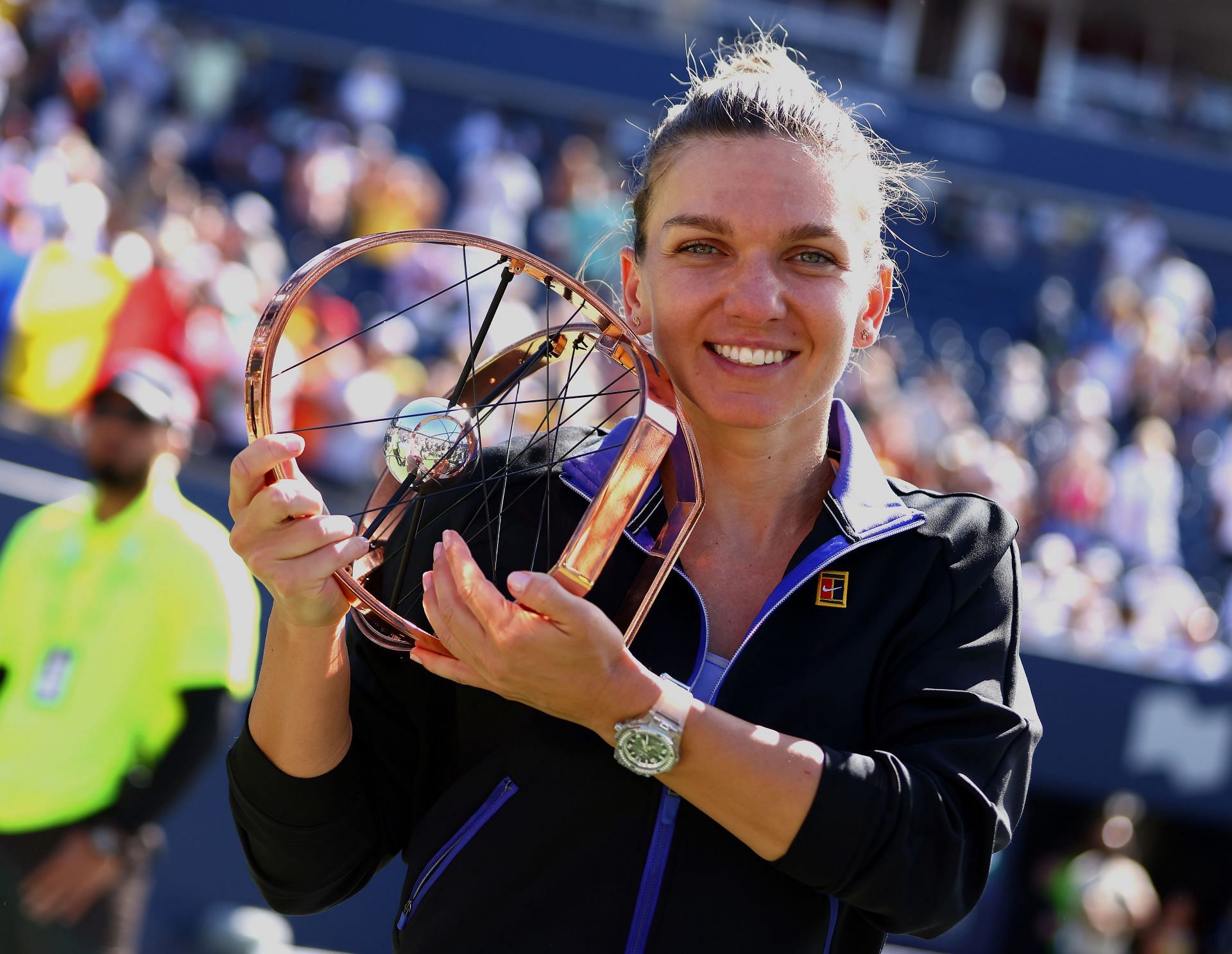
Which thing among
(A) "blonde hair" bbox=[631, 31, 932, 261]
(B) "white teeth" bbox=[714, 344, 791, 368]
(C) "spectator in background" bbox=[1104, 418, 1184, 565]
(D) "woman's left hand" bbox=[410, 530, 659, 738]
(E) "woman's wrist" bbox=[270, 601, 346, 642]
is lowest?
(E) "woman's wrist" bbox=[270, 601, 346, 642]

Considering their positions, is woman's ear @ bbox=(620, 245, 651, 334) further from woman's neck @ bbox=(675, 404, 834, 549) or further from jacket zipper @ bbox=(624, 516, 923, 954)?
jacket zipper @ bbox=(624, 516, 923, 954)

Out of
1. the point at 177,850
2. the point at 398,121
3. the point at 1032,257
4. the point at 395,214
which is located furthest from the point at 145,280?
the point at 1032,257

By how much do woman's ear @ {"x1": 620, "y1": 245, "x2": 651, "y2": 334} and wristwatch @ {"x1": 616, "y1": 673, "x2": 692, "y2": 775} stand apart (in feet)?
1.77

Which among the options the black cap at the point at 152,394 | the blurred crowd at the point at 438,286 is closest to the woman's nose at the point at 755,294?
the black cap at the point at 152,394

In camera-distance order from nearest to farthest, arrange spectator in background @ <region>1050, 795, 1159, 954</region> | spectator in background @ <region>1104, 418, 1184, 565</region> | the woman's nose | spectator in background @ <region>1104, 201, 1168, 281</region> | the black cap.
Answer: the woman's nose, the black cap, spectator in background @ <region>1050, 795, 1159, 954</region>, spectator in background @ <region>1104, 418, 1184, 565</region>, spectator in background @ <region>1104, 201, 1168, 281</region>

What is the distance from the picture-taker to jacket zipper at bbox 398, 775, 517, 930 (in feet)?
5.12

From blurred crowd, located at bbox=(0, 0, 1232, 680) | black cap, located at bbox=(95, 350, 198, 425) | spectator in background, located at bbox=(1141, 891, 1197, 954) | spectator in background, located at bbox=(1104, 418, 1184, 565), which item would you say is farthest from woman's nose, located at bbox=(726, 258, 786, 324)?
spectator in background, located at bbox=(1104, 418, 1184, 565)

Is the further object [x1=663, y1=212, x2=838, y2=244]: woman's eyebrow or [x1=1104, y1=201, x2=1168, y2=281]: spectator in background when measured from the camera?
[x1=1104, y1=201, x2=1168, y2=281]: spectator in background

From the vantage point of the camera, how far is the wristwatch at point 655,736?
4.51 ft

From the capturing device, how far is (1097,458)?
1029 cm

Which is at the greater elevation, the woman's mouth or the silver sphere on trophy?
the woman's mouth

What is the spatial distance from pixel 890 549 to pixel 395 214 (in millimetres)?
10025

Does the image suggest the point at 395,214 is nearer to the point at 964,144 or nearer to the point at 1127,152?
the point at 964,144

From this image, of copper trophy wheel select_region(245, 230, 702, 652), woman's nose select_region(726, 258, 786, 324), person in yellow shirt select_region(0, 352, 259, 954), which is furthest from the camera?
A: person in yellow shirt select_region(0, 352, 259, 954)
